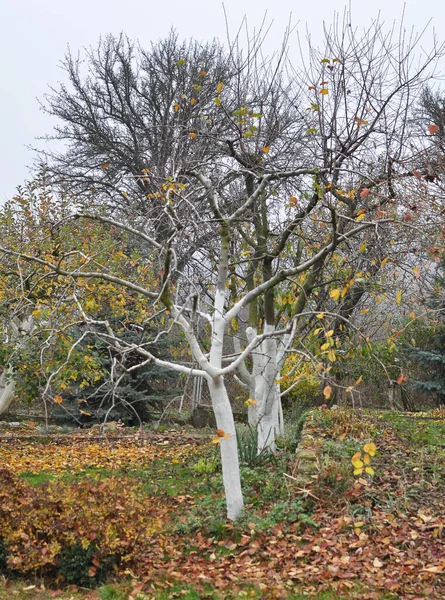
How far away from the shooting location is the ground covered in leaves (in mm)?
3684

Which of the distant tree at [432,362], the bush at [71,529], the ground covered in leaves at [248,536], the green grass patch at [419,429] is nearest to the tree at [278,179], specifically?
the ground covered in leaves at [248,536]

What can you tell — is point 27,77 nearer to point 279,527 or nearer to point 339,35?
point 339,35

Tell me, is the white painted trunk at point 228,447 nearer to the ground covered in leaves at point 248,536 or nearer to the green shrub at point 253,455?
the ground covered in leaves at point 248,536

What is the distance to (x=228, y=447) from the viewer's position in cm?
480

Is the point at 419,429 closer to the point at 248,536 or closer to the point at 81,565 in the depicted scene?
the point at 248,536

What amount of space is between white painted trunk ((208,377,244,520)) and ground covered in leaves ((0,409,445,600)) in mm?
133

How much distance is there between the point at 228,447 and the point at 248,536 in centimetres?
72

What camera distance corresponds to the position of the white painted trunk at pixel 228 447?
4781 mm

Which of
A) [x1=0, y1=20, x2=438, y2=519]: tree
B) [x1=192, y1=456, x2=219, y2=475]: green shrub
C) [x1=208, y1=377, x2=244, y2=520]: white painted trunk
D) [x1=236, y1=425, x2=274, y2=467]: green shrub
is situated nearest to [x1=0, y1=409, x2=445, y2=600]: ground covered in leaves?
[x1=208, y1=377, x2=244, y2=520]: white painted trunk

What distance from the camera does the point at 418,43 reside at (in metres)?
7.64

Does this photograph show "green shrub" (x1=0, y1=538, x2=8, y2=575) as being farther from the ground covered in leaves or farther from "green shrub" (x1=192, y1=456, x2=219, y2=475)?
"green shrub" (x1=192, y1=456, x2=219, y2=475)

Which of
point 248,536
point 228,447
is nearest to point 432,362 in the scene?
point 228,447

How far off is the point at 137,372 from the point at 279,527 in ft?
26.4

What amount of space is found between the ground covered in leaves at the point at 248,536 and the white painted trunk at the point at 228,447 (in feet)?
0.44
